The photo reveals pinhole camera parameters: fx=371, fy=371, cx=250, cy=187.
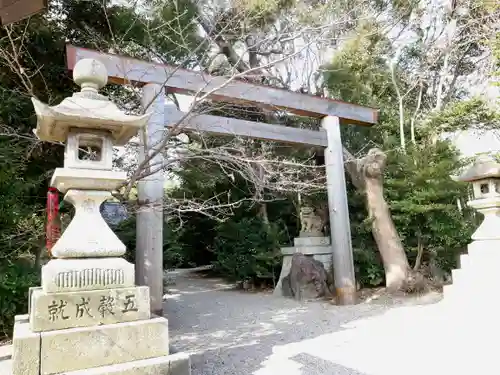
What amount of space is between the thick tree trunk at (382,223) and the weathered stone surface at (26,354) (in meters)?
6.44

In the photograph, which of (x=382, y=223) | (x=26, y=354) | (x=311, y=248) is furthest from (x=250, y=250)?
(x=26, y=354)

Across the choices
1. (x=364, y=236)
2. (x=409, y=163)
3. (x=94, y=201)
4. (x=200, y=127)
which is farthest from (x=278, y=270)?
(x=94, y=201)

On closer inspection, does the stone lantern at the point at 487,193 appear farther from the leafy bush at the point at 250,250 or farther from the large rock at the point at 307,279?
the leafy bush at the point at 250,250

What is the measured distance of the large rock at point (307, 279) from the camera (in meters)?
7.41

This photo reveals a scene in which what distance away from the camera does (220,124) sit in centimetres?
579

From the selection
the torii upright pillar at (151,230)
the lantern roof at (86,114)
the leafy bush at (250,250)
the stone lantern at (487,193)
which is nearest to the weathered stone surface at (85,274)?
the lantern roof at (86,114)

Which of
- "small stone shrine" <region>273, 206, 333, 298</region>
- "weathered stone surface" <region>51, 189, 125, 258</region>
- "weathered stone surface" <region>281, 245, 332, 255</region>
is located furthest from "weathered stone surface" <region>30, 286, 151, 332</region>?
"weathered stone surface" <region>281, 245, 332, 255</region>

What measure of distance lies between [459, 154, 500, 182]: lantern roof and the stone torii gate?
6.65 ft

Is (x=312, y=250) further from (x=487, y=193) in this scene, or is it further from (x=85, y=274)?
(x=85, y=274)

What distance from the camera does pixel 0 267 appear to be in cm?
491

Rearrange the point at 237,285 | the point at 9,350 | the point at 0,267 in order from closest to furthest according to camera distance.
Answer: the point at 9,350
the point at 0,267
the point at 237,285

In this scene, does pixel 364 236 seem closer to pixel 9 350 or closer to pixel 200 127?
pixel 200 127

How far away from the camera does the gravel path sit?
143 inches

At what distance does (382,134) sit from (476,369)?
24.0ft
